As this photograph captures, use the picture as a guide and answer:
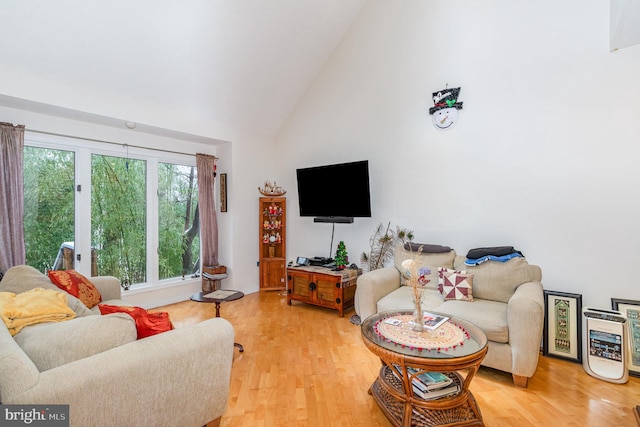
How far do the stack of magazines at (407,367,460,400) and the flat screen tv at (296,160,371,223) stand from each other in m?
2.26

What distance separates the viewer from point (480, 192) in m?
3.40

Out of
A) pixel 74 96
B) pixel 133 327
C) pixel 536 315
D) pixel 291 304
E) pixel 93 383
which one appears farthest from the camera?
pixel 291 304

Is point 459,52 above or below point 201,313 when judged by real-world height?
above

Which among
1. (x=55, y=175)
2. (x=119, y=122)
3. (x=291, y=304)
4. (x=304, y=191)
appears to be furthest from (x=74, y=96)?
(x=291, y=304)

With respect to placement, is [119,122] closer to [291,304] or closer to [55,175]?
[55,175]

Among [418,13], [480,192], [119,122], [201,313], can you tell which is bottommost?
[201,313]

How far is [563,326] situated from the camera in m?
2.74


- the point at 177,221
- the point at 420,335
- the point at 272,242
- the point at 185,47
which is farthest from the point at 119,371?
the point at 272,242

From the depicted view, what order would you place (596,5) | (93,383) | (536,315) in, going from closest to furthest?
(93,383) → (536,315) → (596,5)

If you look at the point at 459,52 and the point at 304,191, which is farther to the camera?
Answer: the point at 304,191

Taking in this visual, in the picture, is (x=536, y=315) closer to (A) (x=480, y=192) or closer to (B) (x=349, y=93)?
(A) (x=480, y=192)

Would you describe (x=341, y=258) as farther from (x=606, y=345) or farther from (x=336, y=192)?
(x=606, y=345)

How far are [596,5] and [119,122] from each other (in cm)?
509

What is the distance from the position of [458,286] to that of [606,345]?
1124 mm
